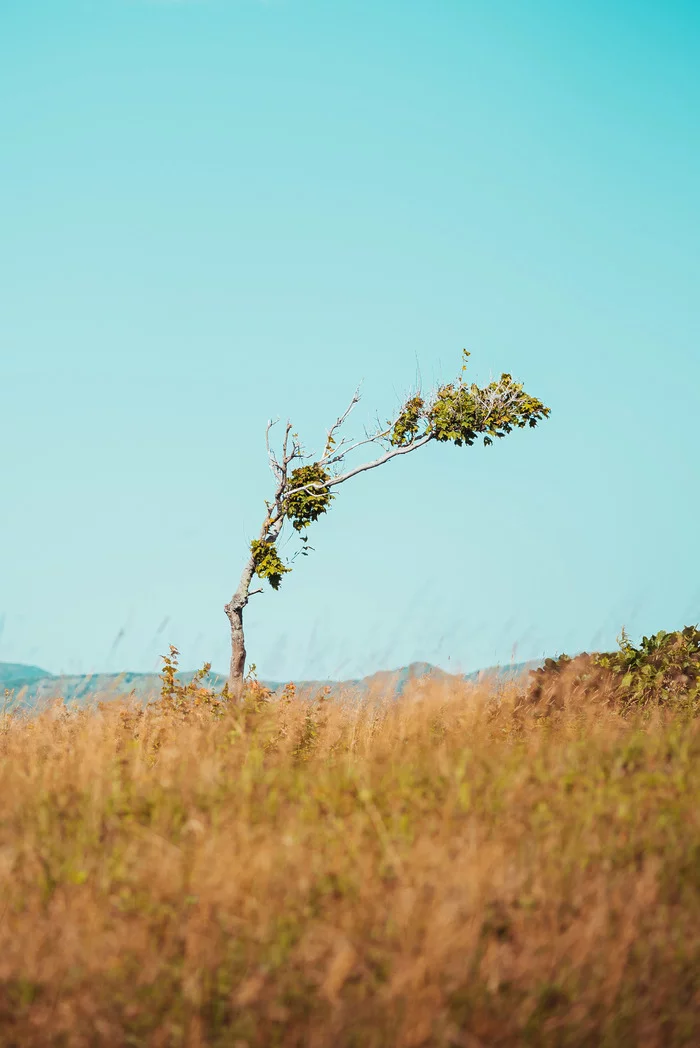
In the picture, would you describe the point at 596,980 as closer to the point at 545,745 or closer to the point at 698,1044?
the point at 698,1044

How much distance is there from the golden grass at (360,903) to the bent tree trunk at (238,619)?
10.1m

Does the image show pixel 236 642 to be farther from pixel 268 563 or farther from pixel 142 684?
pixel 142 684

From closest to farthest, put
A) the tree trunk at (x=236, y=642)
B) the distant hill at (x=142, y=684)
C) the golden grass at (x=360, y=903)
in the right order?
the golden grass at (x=360, y=903) → the distant hill at (x=142, y=684) → the tree trunk at (x=236, y=642)

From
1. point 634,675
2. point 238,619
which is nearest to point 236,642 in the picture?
point 238,619

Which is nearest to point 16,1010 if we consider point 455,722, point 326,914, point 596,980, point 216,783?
point 326,914

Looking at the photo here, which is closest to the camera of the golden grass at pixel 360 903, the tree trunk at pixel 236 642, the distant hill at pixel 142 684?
the golden grass at pixel 360 903

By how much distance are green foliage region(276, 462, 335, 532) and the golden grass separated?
11.3 metres

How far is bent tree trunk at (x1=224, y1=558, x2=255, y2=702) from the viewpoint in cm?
1653

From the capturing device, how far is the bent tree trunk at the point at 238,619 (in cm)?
1653

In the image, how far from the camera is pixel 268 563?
16672 millimetres

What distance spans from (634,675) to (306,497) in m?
8.04

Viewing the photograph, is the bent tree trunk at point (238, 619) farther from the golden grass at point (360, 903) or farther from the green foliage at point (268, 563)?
the golden grass at point (360, 903)

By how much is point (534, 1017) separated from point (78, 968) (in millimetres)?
2030

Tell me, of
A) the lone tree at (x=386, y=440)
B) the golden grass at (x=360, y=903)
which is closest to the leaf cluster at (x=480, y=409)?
the lone tree at (x=386, y=440)
